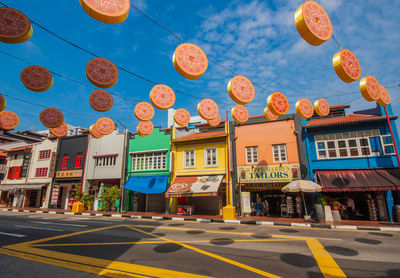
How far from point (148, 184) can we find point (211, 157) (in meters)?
6.48

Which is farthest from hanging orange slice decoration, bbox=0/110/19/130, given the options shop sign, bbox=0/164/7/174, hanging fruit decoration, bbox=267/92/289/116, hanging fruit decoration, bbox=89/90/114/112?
shop sign, bbox=0/164/7/174

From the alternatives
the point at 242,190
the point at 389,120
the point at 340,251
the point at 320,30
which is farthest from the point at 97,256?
the point at 389,120

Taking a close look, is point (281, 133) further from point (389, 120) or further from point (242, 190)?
point (389, 120)

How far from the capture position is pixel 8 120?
1095 centimetres

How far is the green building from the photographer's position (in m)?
20.9

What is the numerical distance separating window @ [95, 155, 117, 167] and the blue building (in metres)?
18.7

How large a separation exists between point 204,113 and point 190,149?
9532mm

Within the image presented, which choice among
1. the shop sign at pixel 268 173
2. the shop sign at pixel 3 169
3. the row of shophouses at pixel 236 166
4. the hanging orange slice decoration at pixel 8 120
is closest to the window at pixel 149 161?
the row of shophouses at pixel 236 166

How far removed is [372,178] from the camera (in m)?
13.8

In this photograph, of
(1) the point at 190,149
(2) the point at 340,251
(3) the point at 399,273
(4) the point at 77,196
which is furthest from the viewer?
(4) the point at 77,196

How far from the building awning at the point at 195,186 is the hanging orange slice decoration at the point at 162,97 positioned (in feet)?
28.8

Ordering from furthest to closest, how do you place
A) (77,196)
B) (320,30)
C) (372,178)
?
(77,196) → (372,178) → (320,30)

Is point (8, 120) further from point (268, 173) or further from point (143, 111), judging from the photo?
point (268, 173)

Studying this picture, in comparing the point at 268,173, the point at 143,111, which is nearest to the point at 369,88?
the point at 268,173
